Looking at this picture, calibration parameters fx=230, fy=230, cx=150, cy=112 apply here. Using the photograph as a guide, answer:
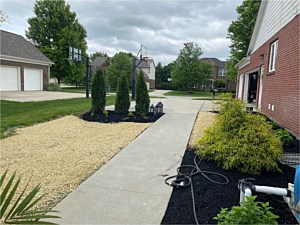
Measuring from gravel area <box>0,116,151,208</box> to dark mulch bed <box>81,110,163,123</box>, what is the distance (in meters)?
0.66

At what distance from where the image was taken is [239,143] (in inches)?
148

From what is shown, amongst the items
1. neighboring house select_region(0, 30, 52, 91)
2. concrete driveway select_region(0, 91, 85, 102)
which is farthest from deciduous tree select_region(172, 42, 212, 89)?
concrete driveway select_region(0, 91, 85, 102)

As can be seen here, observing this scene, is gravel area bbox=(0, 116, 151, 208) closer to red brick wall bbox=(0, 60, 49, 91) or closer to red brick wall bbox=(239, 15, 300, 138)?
red brick wall bbox=(239, 15, 300, 138)

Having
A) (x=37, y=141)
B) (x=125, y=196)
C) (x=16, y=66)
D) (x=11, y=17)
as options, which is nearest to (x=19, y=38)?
(x=16, y=66)

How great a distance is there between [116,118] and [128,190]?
5.98 meters

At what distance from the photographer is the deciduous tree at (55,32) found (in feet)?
100

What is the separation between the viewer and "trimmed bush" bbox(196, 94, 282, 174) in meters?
3.55

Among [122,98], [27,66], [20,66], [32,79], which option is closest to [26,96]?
[20,66]

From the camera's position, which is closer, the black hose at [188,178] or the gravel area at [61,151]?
the black hose at [188,178]

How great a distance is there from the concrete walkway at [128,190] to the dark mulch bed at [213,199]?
0.15 meters

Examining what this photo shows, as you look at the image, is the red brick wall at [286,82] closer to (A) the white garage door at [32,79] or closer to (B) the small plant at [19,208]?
(B) the small plant at [19,208]

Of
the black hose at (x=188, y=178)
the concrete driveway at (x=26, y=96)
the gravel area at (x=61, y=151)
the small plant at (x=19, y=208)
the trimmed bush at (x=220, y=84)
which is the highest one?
the trimmed bush at (x=220, y=84)

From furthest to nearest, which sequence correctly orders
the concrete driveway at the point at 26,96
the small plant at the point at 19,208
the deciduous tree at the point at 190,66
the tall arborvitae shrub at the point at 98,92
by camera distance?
the deciduous tree at the point at 190,66, the concrete driveway at the point at 26,96, the tall arborvitae shrub at the point at 98,92, the small plant at the point at 19,208

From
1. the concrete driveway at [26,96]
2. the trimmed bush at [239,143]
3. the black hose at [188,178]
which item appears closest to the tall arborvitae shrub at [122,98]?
the trimmed bush at [239,143]
